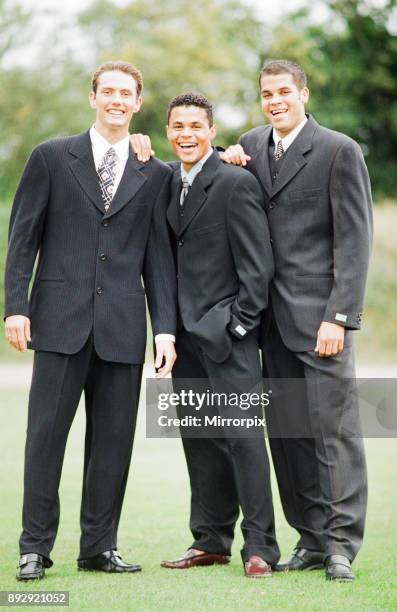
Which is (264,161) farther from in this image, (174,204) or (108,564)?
(108,564)


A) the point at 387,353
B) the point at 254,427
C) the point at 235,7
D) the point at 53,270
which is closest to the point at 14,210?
the point at 53,270

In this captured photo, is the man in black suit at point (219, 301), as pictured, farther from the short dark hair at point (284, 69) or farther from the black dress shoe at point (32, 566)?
A: the black dress shoe at point (32, 566)

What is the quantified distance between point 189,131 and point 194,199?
31cm

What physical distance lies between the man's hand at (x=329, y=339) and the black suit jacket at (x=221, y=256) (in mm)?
287

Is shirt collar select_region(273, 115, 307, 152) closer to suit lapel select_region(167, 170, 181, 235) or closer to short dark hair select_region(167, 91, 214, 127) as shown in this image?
short dark hair select_region(167, 91, 214, 127)

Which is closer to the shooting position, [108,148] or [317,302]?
[317,302]

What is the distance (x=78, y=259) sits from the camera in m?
5.21

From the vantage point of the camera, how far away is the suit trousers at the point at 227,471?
16.9 feet

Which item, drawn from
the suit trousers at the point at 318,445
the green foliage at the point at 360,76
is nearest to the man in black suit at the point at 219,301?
the suit trousers at the point at 318,445

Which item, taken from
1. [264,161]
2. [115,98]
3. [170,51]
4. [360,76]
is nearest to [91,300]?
[115,98]

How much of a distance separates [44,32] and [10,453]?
55.4ft

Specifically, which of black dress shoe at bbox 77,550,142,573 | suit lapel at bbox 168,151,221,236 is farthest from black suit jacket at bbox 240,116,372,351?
black dress shoe at bbox 77,550,142,573

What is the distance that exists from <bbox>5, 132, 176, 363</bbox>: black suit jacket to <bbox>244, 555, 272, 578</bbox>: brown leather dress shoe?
1023 mm

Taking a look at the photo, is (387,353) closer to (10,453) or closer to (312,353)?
(10,453)
